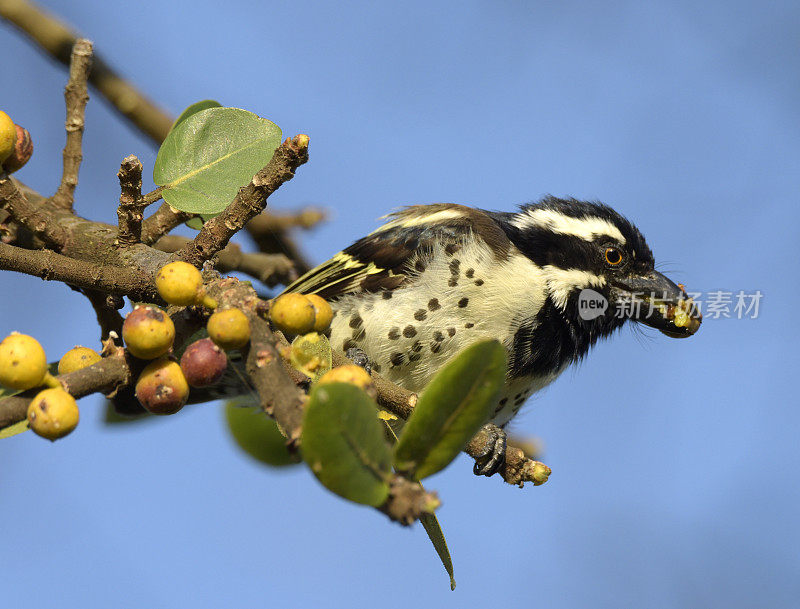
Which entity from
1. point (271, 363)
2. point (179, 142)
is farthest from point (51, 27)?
point (271, 363)

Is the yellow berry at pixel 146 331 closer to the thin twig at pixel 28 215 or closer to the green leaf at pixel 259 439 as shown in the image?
the thin twig at pixel 28 215

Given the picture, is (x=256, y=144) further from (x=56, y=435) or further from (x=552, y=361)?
(x=552, y=361)

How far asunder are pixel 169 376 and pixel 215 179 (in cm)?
86

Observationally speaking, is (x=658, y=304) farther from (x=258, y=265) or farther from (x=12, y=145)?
(x=12, y=145)

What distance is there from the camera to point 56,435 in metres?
1.47

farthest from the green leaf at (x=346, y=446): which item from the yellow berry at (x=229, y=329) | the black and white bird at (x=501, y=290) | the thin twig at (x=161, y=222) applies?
the black and white bird at (x=501, y=290)

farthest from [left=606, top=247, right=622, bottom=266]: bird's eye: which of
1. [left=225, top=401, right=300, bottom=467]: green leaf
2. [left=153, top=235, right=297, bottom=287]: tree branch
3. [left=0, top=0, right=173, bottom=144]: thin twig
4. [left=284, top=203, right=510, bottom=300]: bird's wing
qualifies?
[left=0, top=0, right=173, bottom=144]: thin twig

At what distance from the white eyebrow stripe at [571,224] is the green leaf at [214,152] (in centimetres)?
233

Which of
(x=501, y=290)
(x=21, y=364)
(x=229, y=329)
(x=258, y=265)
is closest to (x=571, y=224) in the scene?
(x=501, y=290)

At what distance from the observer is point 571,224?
4512 mm

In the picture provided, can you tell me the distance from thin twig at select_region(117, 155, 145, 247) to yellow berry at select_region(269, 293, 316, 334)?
80 centimetres

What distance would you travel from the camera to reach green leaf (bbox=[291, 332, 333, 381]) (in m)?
1.85

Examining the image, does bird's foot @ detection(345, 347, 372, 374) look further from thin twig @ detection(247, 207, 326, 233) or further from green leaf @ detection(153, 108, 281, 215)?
green leaf @ detection(153, 108, 281, 215)

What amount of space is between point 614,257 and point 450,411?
3149mm
